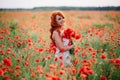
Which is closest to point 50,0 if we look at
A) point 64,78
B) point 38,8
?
point 38,8

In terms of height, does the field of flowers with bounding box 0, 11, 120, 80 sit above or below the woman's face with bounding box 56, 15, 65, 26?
below

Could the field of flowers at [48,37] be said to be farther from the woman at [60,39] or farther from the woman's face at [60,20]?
the woman's face at [60,20]

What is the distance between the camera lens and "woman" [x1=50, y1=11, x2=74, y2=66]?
1.96 meters

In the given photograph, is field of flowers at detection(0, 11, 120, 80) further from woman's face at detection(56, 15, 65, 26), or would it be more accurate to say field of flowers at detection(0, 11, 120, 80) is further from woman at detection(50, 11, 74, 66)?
woman's face at detection(56, 15, 65, 26)

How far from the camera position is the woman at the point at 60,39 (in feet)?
6.43

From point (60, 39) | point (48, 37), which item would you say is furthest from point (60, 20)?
point (48, 37)

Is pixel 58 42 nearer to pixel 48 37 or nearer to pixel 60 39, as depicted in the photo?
pixel 60 39

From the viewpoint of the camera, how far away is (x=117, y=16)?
2699 millimetres

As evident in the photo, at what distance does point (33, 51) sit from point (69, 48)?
391 millimetres

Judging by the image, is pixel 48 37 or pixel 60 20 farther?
pixel 48 37

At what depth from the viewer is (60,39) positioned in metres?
1.98

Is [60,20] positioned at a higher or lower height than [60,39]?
higher

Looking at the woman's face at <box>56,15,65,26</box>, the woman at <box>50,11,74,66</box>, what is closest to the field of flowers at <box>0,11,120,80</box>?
the woman at <box>50,11,74,66</box>

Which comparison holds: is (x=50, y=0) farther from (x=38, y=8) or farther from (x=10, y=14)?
(x=10, y=14)
